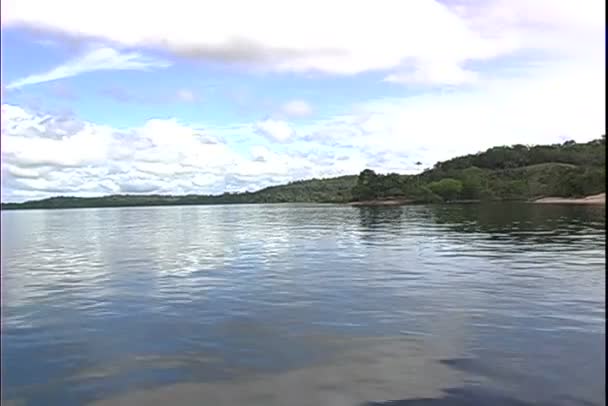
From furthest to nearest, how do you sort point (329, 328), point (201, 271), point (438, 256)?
point (438, 256)
point (201, 271)
point (329, 328)

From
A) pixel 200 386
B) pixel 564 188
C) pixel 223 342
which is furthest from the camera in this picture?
pixel 564 188

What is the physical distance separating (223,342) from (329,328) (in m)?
3.10

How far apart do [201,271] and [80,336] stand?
589 inches

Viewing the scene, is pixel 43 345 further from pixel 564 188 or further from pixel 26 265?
pixel 564 188

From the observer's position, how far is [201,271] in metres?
32.1

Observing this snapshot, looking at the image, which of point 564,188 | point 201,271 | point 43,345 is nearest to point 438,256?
point 201,271

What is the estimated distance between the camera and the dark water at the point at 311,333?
40.2 feet

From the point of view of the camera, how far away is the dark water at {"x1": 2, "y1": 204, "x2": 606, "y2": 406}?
1226 cm

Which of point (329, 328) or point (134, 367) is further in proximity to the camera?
point (329, 328)

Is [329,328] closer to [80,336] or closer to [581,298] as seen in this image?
[80,336]

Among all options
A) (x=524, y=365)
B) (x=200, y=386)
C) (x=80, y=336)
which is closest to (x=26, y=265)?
(x=80, y=336)

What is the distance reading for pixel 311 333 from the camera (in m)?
17.0

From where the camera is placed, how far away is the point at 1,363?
1449 cm

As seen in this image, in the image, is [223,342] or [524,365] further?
[223,342]
